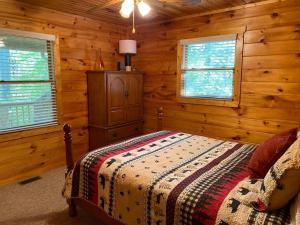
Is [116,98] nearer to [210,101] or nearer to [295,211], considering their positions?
[210,101]

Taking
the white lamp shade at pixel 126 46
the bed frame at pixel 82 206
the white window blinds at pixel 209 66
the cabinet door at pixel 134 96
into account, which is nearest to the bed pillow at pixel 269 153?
the bed frame at pixel 82 206

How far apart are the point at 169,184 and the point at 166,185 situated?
0.02m

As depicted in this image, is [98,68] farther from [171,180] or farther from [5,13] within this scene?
Answer: [171,180]

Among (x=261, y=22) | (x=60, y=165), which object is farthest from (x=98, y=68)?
(x=261, y=22)

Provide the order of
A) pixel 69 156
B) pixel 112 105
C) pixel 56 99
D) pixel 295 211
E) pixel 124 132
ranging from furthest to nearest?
pixel 124 132, pixel 112 105, pixel 56 99, pixel 69 156, pixel 295 211

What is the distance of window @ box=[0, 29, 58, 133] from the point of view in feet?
9.29

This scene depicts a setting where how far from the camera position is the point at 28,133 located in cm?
307

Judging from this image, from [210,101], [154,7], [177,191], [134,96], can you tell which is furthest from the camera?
[134,96]

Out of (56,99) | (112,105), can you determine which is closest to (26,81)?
(56,99)

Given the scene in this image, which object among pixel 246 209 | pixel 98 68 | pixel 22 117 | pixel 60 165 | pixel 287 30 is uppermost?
pixel 287 30

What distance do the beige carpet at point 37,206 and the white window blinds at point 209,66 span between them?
231 centimetres

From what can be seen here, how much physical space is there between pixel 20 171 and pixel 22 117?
0.71 metres

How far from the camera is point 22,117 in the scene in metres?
3.03

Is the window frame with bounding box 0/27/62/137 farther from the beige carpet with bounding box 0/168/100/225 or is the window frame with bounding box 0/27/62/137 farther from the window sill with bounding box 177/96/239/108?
the window sill with bounding box 177/96/239/108
